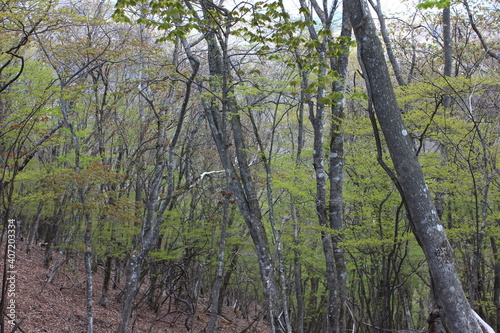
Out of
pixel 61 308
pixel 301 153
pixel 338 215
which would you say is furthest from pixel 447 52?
pixel 61 308

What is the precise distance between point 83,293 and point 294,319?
431 inches

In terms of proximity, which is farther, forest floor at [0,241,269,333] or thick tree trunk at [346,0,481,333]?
forest floor at [0,241,269,333]

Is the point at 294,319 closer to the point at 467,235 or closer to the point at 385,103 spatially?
the point at 467,235

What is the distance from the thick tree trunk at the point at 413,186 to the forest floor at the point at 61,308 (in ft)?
20.0

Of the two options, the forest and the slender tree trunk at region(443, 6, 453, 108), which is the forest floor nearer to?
→ the forest

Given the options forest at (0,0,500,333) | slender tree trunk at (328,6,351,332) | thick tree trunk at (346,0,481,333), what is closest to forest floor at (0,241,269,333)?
forest at (0,0,500,333)

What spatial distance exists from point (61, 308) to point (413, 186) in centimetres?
990

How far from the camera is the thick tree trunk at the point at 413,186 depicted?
2566mm

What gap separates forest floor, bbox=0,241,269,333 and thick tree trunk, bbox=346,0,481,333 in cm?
610

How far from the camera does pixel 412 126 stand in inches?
332

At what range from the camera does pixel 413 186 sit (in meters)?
2.71

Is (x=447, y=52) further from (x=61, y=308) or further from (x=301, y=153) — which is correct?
(x=61, y=308)

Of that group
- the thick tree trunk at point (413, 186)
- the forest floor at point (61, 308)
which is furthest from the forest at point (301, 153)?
the forest floor at point (61, 308)

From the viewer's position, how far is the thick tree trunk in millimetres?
2566
